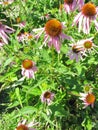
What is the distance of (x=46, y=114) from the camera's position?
88.3 inches

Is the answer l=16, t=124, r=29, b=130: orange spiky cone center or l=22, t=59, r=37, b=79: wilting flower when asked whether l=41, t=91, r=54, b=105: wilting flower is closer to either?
l=22, t=59, r=37, b=79: wilting flower

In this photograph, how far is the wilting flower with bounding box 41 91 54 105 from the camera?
2.17 metres

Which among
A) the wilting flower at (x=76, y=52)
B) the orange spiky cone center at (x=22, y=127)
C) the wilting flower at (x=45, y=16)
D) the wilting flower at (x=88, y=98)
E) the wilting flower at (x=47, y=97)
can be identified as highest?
the wilting flower at (x=76, y=52)

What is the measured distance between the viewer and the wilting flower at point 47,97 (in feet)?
7.11

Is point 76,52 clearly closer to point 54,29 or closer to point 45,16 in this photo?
point 54,29

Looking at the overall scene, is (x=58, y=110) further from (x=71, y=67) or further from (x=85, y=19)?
(x=85, y=19)

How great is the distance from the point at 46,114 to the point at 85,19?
662 mm

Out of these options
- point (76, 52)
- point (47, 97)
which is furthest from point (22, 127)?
point (76, 52)

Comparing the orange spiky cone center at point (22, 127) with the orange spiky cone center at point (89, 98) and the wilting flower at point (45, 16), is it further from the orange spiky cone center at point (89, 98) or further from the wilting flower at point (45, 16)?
the wilting flower at point (45, 16)

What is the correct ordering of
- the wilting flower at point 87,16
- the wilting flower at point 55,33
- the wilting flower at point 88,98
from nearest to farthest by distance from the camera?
the wilting flower at point 55,33, the wilting flower at point 87,16, the wilting flower at point 88,98

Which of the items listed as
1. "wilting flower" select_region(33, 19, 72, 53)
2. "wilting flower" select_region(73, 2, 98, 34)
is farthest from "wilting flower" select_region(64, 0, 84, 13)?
"wilting flower" select_region(33, 19, 72, 53)

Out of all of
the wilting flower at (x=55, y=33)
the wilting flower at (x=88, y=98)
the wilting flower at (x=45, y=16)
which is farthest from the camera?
the wilting flower at (x=45, y=16)

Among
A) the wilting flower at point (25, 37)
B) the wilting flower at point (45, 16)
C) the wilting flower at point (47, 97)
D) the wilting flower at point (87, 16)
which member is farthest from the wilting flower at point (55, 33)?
the wilting flower at point (45, 16)

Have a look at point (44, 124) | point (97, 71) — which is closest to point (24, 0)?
point (97, 71)
